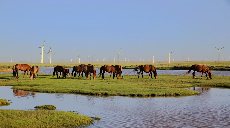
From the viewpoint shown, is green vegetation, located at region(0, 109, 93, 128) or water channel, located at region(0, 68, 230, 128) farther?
water channel, located at region(0, 68, 230, 128)

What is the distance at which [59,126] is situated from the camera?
13250 millimetres

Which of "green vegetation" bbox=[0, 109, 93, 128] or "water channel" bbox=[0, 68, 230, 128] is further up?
"green vegetation" bbox=[0, 109, 93, 128]

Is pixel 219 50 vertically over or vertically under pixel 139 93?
over

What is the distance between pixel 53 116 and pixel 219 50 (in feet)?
602

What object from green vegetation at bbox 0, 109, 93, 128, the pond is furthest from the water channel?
green vegetation at bbox 0, 109, 93, 128

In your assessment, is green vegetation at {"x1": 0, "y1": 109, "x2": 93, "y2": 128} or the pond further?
the pond

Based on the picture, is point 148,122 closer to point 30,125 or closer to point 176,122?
point 176,122

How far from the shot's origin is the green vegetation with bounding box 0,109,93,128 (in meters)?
12.9

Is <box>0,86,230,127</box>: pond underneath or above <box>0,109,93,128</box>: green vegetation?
underneath

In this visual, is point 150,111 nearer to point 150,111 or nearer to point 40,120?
point 150,111

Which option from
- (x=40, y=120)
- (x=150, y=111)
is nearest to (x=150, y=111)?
(x=150, y=111)

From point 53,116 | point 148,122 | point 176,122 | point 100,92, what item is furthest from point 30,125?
point 100,92

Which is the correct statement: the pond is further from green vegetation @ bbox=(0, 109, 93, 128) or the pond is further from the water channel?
green vegetation @ bbox=(0, 109, 93, 128)

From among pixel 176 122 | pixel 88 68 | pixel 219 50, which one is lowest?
pixel 176 122
